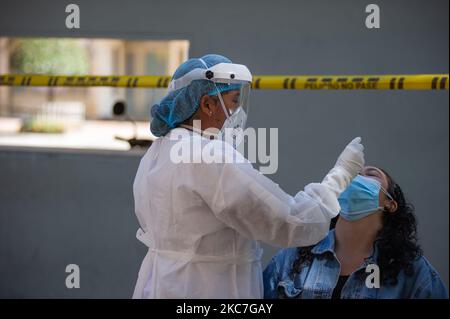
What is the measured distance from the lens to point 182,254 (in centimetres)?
281

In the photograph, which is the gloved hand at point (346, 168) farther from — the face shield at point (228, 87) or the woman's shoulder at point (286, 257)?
the woman's shoulder at point (286, 257)

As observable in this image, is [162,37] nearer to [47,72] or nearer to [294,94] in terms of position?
[294,94]

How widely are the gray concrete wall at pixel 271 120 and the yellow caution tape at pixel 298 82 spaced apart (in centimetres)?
32

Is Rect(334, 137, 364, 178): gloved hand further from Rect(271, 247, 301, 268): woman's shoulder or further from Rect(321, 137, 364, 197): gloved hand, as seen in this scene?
Rect(271, 247, 301, 268): woman's shoulder

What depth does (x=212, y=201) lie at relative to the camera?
2727 mm


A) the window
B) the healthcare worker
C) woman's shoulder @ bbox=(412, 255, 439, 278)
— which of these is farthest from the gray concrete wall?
the healthcare worker

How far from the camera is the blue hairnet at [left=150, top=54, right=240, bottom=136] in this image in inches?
115

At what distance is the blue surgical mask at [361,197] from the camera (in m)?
3.30

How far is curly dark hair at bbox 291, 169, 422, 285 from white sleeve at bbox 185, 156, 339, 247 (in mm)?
557

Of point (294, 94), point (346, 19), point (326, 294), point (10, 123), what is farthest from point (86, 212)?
point (326, 294)

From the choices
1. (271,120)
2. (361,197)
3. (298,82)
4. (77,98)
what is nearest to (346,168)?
(361,197)

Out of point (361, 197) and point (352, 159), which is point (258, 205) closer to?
point (352, 159)

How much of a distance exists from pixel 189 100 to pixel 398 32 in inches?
98.4

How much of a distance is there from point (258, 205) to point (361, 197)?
30.3 inches
